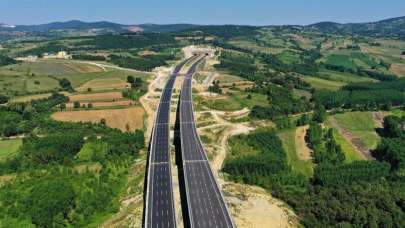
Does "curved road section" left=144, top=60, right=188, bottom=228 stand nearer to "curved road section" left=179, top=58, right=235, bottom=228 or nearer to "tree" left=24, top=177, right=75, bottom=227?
"curved road section" left=179, top=58, right=235, bottom=228

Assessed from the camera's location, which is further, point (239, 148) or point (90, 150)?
point (239, 148)

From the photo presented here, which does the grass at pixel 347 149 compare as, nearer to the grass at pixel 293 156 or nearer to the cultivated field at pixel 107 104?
the grass at pixel 293 156

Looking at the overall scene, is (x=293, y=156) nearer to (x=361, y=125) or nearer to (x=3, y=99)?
(x=361, y=125)

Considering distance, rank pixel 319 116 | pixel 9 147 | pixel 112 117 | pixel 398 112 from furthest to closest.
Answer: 1. pixel 398 112
2. pixel 319 116
3. pixel 112 117
4. pixel 9 147

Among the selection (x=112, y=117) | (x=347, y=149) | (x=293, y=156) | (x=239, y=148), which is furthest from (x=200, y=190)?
(x=112, y=117)

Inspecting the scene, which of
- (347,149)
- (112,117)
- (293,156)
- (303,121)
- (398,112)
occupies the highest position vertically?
(398,112)

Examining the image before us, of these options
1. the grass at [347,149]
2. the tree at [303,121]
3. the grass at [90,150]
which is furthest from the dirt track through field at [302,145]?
the grass at [90,150]

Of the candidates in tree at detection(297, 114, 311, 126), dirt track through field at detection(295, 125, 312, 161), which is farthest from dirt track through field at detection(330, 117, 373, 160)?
dirt track through field at detection(295, 125, 312, 161)
